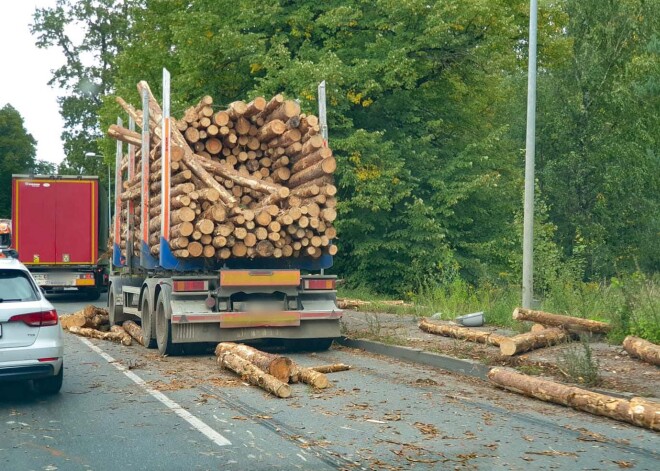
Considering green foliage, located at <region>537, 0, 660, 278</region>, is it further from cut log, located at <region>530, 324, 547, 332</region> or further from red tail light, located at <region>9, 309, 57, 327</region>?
red tail light, located at <region>9, 309, 57, 327</region>

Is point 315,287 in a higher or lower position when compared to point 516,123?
lower

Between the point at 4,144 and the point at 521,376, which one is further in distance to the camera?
the point at 4,144

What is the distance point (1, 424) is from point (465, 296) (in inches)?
454

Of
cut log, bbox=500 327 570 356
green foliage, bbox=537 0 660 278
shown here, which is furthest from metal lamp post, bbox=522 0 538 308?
green foliage, bbox=537 0 660 278

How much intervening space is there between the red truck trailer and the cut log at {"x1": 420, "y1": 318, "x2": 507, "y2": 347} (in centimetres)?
1652

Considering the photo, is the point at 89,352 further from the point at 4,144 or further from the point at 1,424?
the point at 4,144

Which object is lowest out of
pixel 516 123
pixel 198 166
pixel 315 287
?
pixel 315 287

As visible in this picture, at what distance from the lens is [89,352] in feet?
47.7

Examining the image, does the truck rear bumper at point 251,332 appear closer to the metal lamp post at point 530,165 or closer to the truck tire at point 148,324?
the truck tire at point 148,324

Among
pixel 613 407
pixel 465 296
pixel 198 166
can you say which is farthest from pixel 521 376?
pixel 465 296

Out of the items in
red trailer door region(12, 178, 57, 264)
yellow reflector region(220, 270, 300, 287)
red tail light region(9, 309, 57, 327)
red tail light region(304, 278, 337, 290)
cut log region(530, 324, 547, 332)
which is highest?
red trailer door region(12, 178, 57, 264)

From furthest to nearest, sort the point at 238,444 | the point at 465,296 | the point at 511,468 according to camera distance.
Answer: the point at 465,296 < the point at 238,444 < the point at 511,468

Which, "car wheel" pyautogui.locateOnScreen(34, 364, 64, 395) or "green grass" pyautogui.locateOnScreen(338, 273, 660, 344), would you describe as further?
"green grass" pyautogui.locateOnScreen(338, 273, 660, 344)

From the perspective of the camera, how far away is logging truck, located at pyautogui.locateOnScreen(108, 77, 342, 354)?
13477 mm
